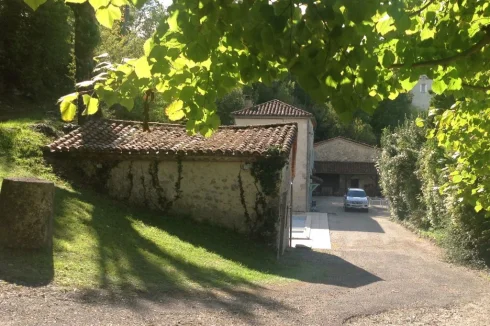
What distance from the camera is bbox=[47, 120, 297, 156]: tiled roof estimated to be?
18.6 m

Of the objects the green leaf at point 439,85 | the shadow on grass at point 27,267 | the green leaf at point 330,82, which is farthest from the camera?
the shadow on grass at point 27,267

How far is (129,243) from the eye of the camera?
45.2 feet

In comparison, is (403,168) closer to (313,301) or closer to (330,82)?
(313,301)

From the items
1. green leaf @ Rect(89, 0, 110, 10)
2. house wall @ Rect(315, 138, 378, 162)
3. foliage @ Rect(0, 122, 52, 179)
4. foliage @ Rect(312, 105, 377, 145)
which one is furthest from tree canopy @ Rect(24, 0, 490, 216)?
foliage @ Rect(312, 105, 377, 145)

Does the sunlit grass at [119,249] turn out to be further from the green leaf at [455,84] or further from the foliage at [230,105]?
the foliage at [230,105]

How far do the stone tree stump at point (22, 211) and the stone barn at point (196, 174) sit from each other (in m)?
8.50

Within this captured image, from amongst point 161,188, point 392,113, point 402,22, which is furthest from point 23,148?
point 392,113

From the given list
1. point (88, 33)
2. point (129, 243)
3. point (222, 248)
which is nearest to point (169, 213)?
point (222, 248)

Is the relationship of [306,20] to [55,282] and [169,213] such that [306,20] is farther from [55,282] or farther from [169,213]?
[169,213]

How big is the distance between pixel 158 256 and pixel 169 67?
1014 cm

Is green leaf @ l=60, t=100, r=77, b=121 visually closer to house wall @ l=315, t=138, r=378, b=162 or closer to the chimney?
the chimney

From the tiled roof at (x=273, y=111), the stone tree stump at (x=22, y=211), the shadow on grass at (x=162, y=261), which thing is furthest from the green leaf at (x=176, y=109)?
the tiled roof at (x=273, y=111)

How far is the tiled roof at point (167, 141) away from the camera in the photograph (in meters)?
18.6

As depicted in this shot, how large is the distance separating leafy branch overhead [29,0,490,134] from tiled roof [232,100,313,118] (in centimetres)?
3561
